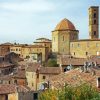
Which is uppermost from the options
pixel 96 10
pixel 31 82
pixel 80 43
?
pixel 96 10

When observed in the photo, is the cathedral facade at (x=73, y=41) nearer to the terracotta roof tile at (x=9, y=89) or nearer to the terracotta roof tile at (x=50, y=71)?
the terracotta roof tile at (x=50, y=71)

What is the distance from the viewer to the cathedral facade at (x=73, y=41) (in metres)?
80.1

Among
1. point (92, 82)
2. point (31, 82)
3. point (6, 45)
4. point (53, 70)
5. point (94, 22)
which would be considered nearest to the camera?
point (92, 82)

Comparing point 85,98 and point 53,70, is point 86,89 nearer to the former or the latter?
point 85,98

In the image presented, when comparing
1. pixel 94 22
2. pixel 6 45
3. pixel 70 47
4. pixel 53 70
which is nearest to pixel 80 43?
pixel 70 47

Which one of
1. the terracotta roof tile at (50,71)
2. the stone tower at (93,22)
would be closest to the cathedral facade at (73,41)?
the stone tower at (93,22)

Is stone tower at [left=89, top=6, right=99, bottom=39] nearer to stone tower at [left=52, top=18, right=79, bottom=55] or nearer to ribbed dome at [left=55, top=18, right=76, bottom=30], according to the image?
stone tower at [left=52, top=18, right=79, bottom=55]

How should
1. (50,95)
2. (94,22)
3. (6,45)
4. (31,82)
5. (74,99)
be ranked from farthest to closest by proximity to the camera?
1. (6,45)
2. (94,22)
3. (31,82)
4. (50,95)
5. (74,99)

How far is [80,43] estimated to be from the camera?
8206 cm

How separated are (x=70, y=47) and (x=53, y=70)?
33.5 metres

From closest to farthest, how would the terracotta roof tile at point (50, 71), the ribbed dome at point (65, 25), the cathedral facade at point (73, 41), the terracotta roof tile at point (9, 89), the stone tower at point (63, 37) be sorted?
1. the terracotta roof tile at point (9, 89)
2. the terracotta roof tile at point (50, 71)
3. the cathedral facade at point (73, 41)
4. the stone tower at point (63, 37)
5. the ribbed dome at point (65, 25)

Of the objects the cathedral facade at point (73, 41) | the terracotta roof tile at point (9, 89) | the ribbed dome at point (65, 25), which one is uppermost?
the ribbed dome at point (65, 25)

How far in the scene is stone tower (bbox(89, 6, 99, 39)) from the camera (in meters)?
90.7

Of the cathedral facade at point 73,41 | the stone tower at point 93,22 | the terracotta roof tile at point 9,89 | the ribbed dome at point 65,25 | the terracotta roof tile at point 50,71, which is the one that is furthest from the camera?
the stone tower at point 93,22
